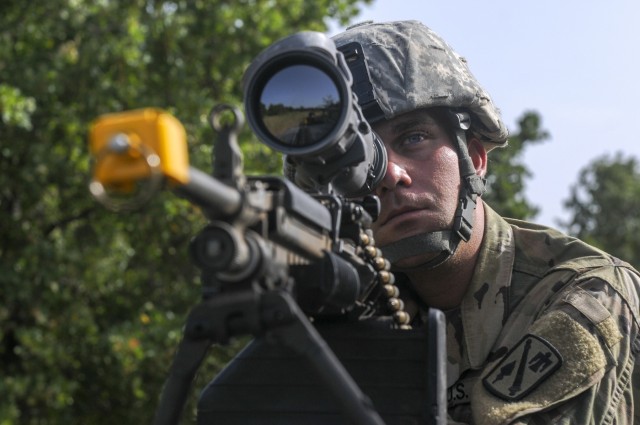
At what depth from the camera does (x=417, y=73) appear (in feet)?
13.8

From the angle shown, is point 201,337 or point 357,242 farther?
point 357,242

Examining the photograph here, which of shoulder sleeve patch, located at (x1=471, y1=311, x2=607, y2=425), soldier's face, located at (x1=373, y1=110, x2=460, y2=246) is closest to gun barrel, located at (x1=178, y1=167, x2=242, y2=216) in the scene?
shoulder sleeve patch, located at (x1=471, y1=311, x2=607, y2=425)

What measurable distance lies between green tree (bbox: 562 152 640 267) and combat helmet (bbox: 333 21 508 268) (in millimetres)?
25403

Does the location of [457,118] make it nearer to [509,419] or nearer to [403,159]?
[403,159]

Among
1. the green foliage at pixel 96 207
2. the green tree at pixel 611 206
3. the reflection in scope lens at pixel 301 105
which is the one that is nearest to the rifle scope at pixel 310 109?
the reflection in scope lens at pixel 301 105

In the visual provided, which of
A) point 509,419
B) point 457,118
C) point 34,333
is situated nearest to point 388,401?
point 509,419

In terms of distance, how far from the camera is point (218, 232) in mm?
2062

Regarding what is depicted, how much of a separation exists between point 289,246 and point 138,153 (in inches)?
20.2

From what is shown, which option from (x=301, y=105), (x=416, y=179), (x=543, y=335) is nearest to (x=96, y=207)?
(x=416, y=179)

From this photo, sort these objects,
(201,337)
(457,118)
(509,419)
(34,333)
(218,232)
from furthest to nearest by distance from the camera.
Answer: (34,333) < (457,118) < (509,419) < (201,337) < (218,232)

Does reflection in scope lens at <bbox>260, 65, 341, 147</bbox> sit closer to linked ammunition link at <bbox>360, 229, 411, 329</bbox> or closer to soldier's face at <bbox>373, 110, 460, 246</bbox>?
linked ammunition link at <bbox>360, 229, 411, 329</bbox>

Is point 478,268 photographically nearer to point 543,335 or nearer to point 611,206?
point 543,335

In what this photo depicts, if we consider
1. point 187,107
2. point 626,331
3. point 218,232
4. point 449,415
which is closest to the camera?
point 218,232

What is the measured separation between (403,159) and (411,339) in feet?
4.29
